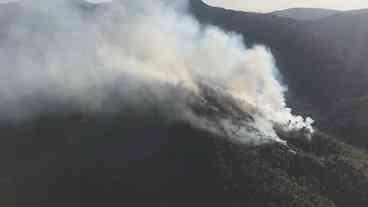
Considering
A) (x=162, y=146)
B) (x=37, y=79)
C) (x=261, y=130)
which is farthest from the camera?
(x=37, y=79)

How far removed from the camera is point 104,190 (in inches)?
3275

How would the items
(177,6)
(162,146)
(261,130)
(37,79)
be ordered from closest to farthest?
(162,146) → (261,130) → (37,79) → (177,6)

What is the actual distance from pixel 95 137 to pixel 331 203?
1376 inches

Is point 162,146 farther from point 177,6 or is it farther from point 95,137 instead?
point 177,6

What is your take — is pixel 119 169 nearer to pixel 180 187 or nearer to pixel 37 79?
pixel 180 187

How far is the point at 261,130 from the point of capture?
100500 mm

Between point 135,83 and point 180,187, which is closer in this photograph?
point 180,187

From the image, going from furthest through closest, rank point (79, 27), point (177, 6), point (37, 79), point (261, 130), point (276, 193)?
1. point (177, 6)
2. point (79, 27)
3. point (37, 79)
4. point (261, 130)
5. point (276, 193)

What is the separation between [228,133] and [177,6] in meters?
85.9

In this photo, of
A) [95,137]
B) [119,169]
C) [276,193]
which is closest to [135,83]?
[95,137]

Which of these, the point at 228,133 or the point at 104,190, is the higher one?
the point at 228,133

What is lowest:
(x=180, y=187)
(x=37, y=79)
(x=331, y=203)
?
(x=37, y=79)

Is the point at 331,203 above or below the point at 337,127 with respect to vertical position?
above

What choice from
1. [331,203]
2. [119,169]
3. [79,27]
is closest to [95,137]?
[119,169]
